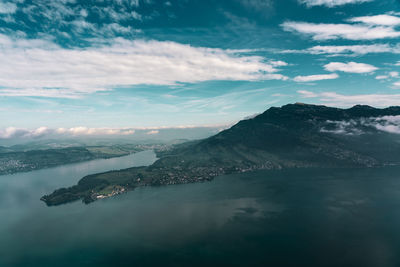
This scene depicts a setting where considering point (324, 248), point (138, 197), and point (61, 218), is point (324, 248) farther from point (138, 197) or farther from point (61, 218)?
point (61, 218)

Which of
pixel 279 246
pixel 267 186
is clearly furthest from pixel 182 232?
pixel 267 186

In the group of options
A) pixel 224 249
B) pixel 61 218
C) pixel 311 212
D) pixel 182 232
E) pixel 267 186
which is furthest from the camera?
pixel 267 186

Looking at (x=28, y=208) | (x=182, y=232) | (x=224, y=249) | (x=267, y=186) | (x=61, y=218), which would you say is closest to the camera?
(x=224, y=249)

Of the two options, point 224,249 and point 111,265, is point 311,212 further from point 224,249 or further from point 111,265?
point 111,265

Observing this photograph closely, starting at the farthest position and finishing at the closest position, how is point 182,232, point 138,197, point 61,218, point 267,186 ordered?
point 267,186, point 138,197, point 61,218, point 182,232

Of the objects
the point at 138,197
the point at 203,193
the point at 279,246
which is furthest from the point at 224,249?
the point at 138,197

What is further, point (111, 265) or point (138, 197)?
point (138, 197)
